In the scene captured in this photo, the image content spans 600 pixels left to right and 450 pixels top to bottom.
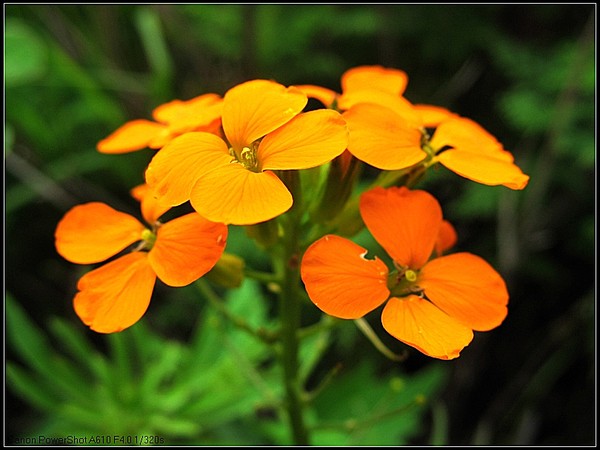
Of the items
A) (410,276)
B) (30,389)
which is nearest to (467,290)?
(410,276)

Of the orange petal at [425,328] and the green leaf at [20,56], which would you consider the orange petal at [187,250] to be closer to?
the orange petal at [425,328]

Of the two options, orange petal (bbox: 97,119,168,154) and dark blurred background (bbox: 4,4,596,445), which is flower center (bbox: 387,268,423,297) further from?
dark blurred background (bbox: 4,4,596,445)

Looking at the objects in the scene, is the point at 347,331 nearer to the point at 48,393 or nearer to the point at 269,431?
the point at 269,431

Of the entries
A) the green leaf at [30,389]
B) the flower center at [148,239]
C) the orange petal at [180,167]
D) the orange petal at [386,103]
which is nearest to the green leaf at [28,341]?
the green leaf at [30,389]

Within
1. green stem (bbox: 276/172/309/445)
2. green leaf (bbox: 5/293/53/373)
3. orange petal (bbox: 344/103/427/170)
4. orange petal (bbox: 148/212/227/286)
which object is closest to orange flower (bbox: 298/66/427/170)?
orange petal (bbox: 344/103/427/170)

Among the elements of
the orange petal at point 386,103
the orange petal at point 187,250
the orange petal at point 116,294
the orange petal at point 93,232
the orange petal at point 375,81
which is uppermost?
the orange petal at point 386,103

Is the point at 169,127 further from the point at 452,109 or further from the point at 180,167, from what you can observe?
the point at 452,109
